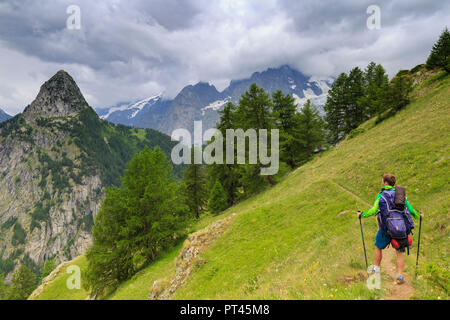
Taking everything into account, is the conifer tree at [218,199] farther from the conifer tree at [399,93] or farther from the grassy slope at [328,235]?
the conifer tree at [399,93]

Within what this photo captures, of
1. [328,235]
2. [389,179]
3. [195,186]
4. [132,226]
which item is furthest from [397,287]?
[195,186]

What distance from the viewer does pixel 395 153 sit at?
18.8m

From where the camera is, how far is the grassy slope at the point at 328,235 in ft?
25.9

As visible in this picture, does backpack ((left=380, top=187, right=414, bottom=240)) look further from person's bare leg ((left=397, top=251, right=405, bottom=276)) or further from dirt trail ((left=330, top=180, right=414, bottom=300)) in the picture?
dirt trail ((left=330, top=180, right=414, bottom=300))

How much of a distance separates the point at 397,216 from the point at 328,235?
7527mm

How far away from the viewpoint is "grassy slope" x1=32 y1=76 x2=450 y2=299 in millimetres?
7887

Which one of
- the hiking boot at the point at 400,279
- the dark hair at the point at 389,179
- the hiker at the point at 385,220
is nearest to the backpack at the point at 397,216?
the hiker at the point at 385,220

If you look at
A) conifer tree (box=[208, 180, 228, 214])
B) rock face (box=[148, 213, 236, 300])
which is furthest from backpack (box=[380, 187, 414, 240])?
conifer tree (box=[208, 180, 228, 214])

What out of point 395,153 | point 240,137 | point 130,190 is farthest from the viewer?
point 240,137

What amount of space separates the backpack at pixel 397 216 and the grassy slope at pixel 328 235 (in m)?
1.28

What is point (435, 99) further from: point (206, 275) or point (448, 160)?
point (206, 275)

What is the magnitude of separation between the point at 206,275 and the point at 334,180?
14.4 meters
